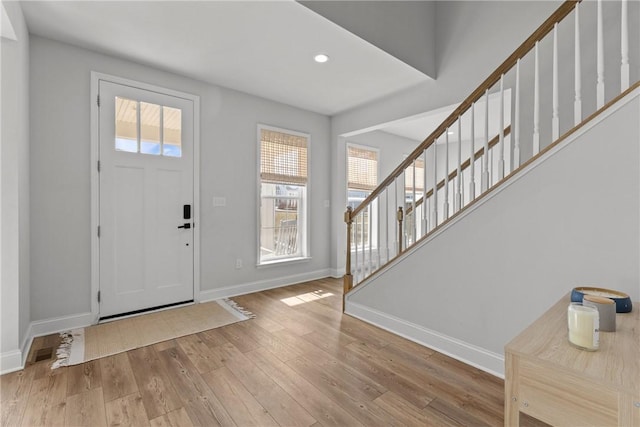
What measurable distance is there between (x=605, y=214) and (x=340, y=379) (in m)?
1.80

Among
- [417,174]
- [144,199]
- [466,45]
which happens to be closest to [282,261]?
[144,199]

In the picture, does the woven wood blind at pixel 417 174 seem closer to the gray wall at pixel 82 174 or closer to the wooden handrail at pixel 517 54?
the gray wall at pixel 82 174

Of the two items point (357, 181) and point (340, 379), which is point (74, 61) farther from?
point (357, 181)

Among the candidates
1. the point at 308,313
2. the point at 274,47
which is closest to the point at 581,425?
the point at 308,313

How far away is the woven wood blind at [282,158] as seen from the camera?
4.12 m

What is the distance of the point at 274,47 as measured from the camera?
9.04ft

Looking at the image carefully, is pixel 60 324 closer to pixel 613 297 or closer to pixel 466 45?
pixel 613 297

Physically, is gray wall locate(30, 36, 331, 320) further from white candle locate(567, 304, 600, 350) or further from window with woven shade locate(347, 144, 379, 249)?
white candle locate(567, 304, 600, 350)

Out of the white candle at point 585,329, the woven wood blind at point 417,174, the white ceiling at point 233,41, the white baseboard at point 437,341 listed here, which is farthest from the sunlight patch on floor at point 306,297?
the woven wood blind at point 417,174

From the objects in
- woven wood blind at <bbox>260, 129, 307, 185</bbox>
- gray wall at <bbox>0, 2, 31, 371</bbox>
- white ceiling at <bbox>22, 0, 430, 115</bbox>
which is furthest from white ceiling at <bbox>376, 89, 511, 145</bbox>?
gray wall at <bbox>0, 2, 31, 371</bbox>

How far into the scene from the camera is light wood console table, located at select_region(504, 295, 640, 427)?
765 mm

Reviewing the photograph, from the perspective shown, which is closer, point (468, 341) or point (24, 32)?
point (468, 341)

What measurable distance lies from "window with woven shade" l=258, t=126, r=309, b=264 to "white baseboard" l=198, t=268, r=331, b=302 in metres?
0.29

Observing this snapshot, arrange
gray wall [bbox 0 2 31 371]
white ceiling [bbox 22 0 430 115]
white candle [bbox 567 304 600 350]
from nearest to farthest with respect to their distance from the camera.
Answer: white candle [bbox 567 304 600 350]
gray wall [bbox 0 2 31 371]
white ceiling [bbox 22 0 430 115]
